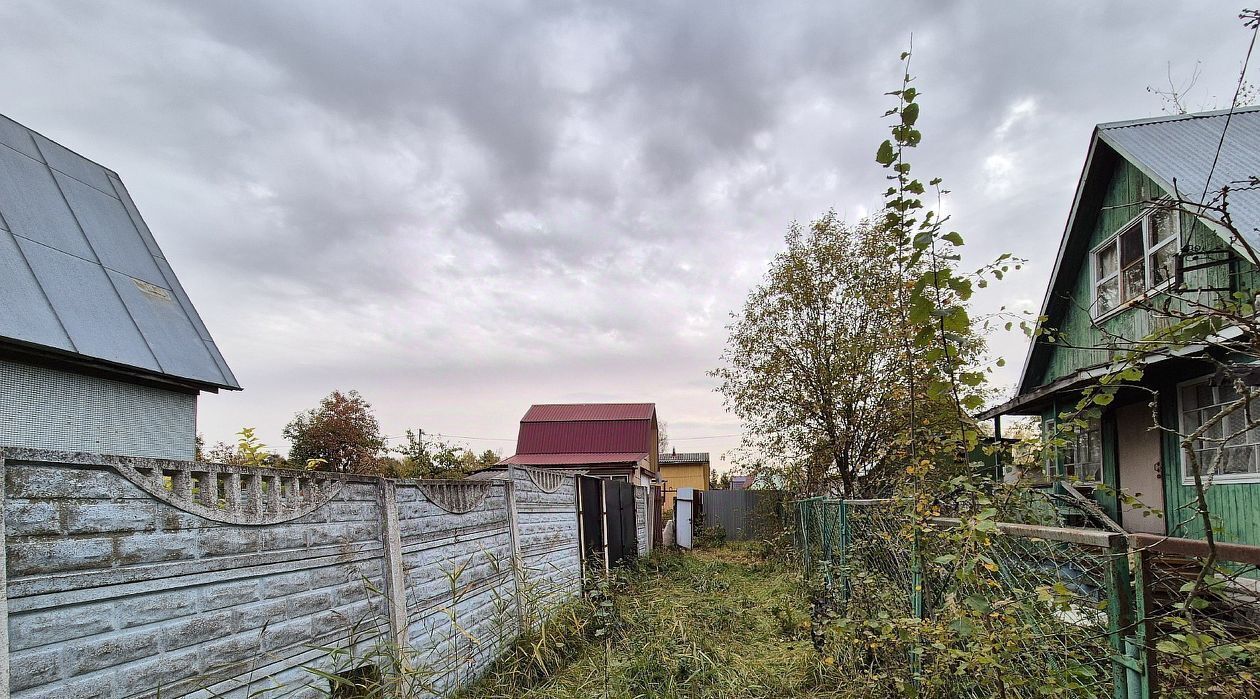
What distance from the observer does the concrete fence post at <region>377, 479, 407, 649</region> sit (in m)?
3.28

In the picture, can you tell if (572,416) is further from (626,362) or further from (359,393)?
(359,393)

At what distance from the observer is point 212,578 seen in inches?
87.3

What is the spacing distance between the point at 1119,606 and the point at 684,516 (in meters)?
15.1

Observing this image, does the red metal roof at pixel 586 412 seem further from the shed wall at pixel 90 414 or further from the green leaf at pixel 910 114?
the green leaf at pixel 910 114

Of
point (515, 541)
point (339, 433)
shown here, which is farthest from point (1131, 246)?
point (339, 433)

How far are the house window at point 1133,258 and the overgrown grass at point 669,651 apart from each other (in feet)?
15.8

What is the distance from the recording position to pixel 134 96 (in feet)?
22.0

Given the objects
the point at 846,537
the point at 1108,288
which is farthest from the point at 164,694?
the point at 1108,288

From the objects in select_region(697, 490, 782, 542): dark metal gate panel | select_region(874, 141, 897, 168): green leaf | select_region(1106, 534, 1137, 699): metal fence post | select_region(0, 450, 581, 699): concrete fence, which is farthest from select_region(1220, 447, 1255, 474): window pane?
select_region(697, 490, 782, 542): dark metal gate panel

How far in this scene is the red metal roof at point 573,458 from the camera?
1998cm

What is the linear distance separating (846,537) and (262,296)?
8.67 metres

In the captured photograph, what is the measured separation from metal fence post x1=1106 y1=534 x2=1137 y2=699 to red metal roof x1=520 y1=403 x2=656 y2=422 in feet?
66.5

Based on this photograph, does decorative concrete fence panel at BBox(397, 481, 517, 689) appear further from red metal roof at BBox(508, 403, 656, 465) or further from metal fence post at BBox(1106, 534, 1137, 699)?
red metal roof at BBox(508, 403, 656, 465)

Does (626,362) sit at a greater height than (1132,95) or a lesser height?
lesser
